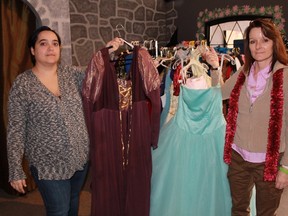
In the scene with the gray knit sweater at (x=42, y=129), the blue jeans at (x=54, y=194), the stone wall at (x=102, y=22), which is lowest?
the blue jeans at (x=54, y=194)

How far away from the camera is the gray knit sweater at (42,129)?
165 cm

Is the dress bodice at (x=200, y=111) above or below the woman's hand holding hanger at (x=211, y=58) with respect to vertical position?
below

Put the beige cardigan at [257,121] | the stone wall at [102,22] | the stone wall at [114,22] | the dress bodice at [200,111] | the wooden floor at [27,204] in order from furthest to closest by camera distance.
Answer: the stone wall at [114,22] → the stone wall at [102,22] → the wooden floor at [27,204] → the dress bodice at [200,111] → the beige cardigan at [257,121]

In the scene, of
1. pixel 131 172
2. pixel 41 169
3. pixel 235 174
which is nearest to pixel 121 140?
pixel 131 172

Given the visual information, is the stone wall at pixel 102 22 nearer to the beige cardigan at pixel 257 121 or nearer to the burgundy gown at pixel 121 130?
the burgundy gown at pixel 121 130

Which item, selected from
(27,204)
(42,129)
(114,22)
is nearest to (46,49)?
(42,129)

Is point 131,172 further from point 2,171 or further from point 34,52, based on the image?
point 2,171

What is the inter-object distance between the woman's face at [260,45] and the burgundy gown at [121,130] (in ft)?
1.93

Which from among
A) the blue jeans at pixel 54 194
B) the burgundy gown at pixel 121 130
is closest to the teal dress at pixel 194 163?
the burgundy gown at pixel 121 130

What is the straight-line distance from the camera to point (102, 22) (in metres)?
4.50

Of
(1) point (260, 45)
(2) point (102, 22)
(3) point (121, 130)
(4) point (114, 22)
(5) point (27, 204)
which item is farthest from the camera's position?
(4) point (114, 22)

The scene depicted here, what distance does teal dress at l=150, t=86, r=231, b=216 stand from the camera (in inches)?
75.4

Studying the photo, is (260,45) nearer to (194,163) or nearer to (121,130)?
(194,163)

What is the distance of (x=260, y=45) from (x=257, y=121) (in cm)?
42
